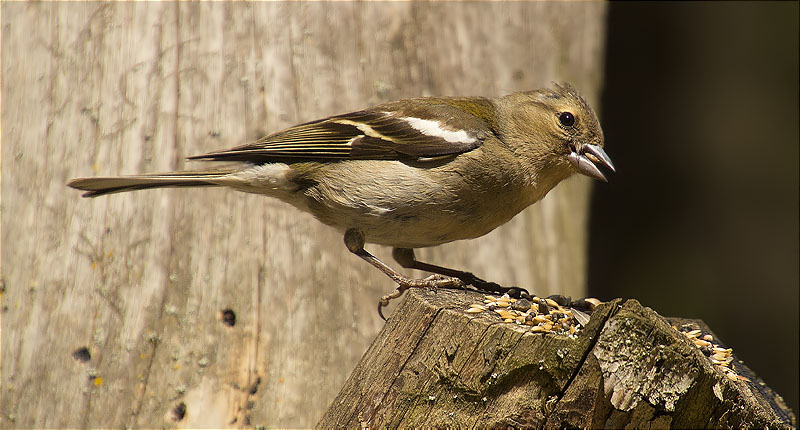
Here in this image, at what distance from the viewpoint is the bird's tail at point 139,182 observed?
332 cm

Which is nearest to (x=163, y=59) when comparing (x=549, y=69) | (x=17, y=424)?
(x=17, y=424)

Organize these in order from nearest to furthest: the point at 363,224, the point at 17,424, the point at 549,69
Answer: the point at 17,424 < the point at 363,224 < the point at 549,69

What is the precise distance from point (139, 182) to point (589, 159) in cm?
218

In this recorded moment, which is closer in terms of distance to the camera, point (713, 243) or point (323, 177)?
point (323, 177)

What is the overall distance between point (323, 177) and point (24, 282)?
1420 mm

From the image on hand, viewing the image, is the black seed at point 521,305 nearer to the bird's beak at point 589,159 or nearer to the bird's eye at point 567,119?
the bird's beak at point 589,159

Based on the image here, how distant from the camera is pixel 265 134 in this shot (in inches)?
153

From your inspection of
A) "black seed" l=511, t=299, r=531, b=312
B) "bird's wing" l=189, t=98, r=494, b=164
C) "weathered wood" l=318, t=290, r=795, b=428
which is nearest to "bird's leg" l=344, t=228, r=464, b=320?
"bird's wing" l=189, t=98, r=494, b=164

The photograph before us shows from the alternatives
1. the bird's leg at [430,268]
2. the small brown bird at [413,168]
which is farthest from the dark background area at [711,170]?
the bird's leg at [430,268]

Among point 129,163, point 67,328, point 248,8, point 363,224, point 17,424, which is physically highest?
point 248,8

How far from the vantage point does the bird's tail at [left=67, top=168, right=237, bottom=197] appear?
3.32 metres

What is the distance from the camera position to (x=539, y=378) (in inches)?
83.4

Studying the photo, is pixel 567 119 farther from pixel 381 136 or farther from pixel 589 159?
pixel 381 136

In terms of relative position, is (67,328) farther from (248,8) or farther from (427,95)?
(427,95)
